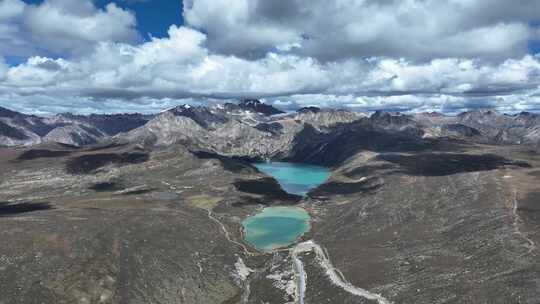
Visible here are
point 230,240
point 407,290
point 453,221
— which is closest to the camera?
point 407,290

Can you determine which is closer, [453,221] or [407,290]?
[407,290]

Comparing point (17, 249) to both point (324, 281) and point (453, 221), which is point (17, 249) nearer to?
point (324, 281)

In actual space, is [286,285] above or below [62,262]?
below

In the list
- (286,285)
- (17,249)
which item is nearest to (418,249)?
(286,285)

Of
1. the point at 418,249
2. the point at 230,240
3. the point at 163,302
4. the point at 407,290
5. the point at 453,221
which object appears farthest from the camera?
the point at 230,240

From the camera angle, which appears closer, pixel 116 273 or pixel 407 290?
pixel 407 290

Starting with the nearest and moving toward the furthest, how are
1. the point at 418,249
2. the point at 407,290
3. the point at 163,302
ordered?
the point at 407,290
the point at 163,302
the point at 418,249

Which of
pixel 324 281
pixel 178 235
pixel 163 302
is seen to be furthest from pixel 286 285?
pixel 178 235

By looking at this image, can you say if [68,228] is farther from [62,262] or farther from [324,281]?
[324,281]

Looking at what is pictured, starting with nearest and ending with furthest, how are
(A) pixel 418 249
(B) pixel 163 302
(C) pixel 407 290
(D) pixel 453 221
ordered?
(C) pixel 407 290
(B) pixel 163 302
(A) pixel 418 249
(D) pixel 453 221
